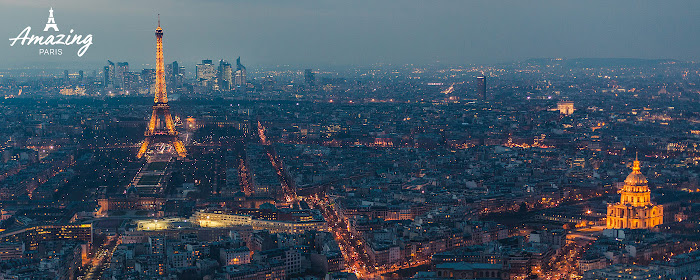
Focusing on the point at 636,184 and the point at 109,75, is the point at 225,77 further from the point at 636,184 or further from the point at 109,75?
the point at 636,184

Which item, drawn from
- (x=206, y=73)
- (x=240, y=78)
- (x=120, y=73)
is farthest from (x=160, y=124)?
(x=206, y=73)

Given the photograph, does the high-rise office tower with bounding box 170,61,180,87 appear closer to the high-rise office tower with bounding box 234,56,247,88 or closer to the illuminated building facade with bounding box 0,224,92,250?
the high-rise office tower with bounding box 234,56,247,88

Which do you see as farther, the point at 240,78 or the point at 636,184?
the point at 240,78

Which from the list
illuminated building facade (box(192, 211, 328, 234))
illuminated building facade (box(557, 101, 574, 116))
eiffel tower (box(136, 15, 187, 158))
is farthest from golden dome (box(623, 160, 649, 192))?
illuminated building facade (box(557, 101, 574, 116))

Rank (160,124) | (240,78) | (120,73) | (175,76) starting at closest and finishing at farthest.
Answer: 1. (160,124)
2. (120,73)
3. (175,76)
4. (240,78)

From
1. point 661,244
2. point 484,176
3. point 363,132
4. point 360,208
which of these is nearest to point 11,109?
point 363,132

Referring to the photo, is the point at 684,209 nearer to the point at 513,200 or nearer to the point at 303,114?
the point at 513,200
